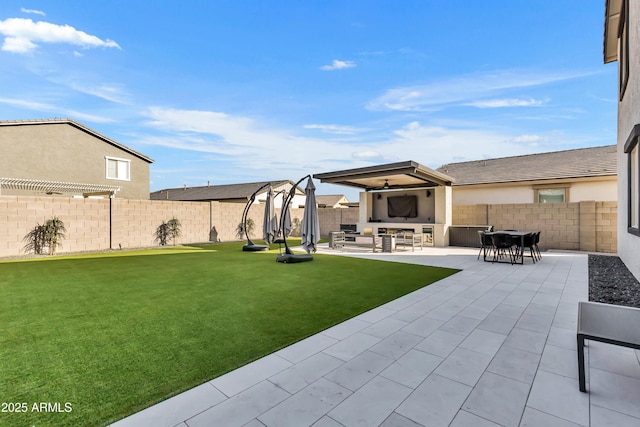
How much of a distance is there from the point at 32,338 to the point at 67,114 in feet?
54.7

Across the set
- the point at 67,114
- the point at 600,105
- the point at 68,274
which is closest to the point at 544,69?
the point at 600,105

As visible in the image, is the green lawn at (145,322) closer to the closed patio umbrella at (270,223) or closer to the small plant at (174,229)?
the closed patio umbrella at (270,223)

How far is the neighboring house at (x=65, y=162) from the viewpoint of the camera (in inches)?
506

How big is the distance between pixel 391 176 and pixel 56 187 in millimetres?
15010

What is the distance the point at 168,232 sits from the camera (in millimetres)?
12289

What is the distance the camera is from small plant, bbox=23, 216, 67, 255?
29.5 feet

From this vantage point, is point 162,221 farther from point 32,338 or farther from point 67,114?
point 32,338

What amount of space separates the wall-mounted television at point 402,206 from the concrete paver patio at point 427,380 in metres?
9.98

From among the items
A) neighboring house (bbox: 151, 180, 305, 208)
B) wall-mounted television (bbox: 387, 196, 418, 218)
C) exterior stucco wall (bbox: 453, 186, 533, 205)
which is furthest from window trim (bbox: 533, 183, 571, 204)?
neighboring house (bbox: 151, 180, 305, 208)

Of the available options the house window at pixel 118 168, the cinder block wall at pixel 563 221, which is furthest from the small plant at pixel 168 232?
the cinder block wall at pixel 563 221

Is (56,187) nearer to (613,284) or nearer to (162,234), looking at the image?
(162,234)

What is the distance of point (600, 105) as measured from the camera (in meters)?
10.1

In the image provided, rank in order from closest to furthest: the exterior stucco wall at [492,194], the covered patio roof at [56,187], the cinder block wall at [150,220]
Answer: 1. the cinder block wall at [150,220]
2. the covered patio roof at [56,187]
3. the exterior stucco wall at [492,194]

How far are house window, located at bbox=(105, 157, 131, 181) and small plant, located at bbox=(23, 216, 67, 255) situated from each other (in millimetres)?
7853
